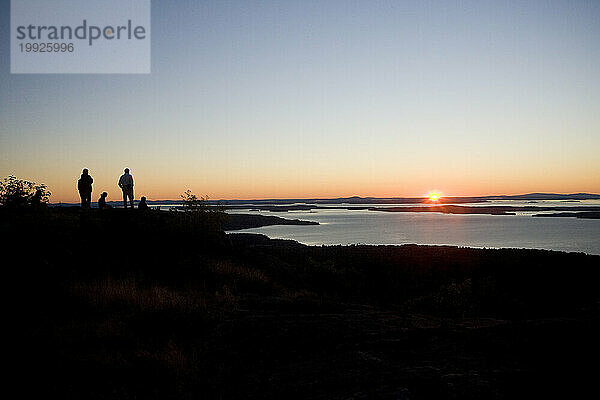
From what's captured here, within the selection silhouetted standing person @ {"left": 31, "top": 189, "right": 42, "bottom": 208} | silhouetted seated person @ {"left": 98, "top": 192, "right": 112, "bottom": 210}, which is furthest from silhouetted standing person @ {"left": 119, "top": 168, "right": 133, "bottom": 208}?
silhouetted standing person @ {"left": 31, "top": 189, "right": 42, "bottom": 208}

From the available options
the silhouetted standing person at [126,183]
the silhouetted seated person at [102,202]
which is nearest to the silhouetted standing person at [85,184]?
the silhouetted standing person at [126,183]

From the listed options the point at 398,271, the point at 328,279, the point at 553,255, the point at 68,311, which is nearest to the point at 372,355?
the point at 68,311

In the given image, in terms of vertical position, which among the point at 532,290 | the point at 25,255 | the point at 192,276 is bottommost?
the point at 532,290

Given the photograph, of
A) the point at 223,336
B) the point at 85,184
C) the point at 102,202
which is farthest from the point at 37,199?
the point at 223,336

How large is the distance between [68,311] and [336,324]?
7.04 meters

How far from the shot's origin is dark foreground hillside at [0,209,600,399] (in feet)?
18.8

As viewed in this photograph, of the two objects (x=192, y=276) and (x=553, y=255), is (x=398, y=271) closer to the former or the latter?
(x=553, y=255)

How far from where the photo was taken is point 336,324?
31.9 ft

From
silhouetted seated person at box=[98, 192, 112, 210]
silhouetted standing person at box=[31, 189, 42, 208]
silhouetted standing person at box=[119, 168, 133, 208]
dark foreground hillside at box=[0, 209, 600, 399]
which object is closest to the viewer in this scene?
dark foreground hillside at box=[0, 209, 600, 399]

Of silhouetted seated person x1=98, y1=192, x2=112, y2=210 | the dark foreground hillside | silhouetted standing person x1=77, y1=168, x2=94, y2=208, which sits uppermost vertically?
silhouetted standing person x1=77, y1=168, x2=94, y2=208

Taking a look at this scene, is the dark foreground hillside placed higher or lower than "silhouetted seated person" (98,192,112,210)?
lower

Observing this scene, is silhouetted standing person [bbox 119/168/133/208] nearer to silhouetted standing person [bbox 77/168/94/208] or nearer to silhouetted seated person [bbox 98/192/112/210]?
silhouetted standing person [bbox 77/168/94/208]

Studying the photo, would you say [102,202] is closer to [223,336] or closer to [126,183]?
[126,183]

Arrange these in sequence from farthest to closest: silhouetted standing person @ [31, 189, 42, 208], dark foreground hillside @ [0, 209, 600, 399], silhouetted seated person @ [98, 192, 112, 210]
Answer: silhouetted seated person @ [98, 192, 112, 210] → silhouetted standing person @ [31, 189, 42, 208] → dark foreground hillside @ [0, 209, 600, 399]
